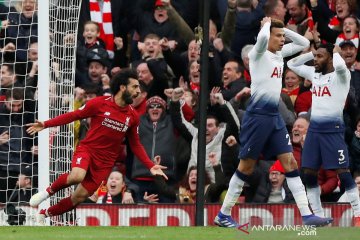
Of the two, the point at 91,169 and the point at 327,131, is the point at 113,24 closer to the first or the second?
the point at 91,169

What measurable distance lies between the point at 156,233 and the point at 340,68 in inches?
128

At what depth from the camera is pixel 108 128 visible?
16000 mm

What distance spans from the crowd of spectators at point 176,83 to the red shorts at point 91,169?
2611 mm

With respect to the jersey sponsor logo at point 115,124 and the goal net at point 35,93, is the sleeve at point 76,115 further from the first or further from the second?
the goal net at point 35,93

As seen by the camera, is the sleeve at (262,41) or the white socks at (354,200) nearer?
the sleeve at (262,41)

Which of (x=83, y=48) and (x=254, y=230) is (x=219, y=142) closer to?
(x=83, y=48)

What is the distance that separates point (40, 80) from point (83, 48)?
2.51 m

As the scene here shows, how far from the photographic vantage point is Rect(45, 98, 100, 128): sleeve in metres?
15.4

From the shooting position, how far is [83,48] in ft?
65.3

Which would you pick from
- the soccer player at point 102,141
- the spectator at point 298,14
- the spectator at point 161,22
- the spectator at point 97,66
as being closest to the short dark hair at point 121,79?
the soccer player at point 102,141

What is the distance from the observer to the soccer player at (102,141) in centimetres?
1588

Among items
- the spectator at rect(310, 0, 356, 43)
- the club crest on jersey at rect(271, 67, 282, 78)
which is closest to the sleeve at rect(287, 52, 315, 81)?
the club crest on jersey at rect(271, 67, 282, 78)

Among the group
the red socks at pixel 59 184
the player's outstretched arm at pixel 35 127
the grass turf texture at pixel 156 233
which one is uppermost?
the player's outstretched arm at pixel 35 127

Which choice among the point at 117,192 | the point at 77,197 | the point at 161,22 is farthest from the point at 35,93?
the point at 77,197
